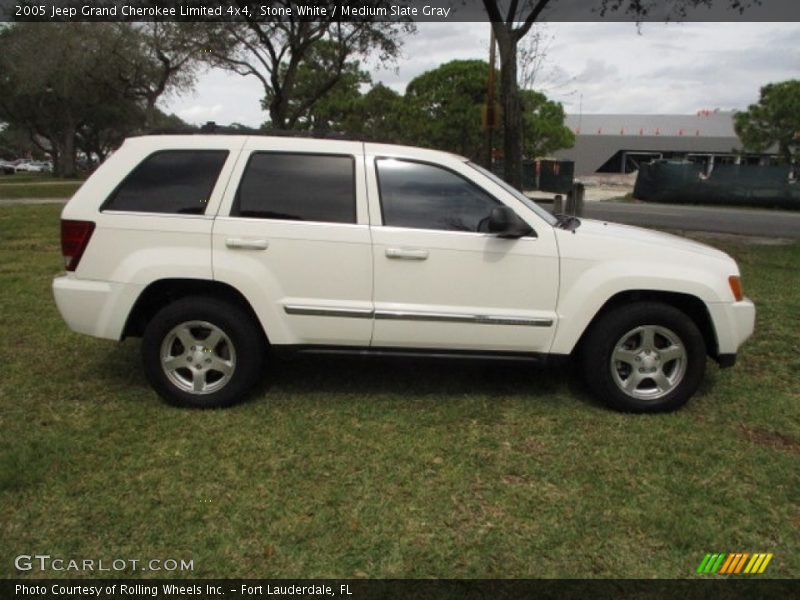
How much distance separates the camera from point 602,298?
4180 millimetres

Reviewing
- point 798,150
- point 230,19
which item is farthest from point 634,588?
point 798,150

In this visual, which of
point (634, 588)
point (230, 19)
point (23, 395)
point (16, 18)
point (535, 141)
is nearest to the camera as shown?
point (634, 588)

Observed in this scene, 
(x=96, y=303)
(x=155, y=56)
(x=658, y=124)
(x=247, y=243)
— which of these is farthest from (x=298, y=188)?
(x=658, y=124)

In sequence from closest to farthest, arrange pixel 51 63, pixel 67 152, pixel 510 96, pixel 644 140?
pixel 510 96 < pixel 51 63 < pixel 67 152 < pixel 644 140

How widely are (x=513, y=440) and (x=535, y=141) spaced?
45.2 metres

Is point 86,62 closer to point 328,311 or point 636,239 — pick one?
point 328,311

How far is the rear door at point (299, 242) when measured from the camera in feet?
13.5

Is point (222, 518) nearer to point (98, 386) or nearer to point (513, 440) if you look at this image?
point (513, 440)

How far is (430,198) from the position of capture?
4250mm

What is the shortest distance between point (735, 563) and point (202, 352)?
316 centimetres

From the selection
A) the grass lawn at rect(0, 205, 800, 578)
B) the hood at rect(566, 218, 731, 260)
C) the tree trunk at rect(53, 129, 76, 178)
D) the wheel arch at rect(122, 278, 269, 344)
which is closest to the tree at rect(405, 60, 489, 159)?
the tree trunk at rect(53, 129, 76, 178)

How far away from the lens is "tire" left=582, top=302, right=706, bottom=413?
13.9 feet

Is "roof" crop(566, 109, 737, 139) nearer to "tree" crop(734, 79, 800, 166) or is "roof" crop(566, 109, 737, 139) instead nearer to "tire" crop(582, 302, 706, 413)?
"tree" crop(734, 79, 800, 166)

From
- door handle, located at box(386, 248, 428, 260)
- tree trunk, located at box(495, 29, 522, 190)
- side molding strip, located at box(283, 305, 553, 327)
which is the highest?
tree trunk, located at box(495, 29, 522, 190)
